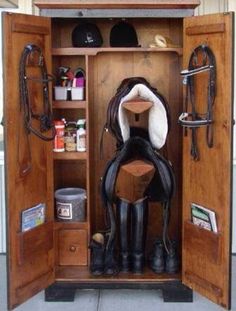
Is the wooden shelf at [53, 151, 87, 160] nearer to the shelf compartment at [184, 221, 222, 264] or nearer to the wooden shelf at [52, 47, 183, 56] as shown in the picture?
the wooden shelf at [52, 47, 183, 56]

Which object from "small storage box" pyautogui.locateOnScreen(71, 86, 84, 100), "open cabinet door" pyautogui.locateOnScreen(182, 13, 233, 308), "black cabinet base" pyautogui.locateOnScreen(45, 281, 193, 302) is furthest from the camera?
"small storage box" pyautogui.locateOnScreen(71, 86, 84, 100)

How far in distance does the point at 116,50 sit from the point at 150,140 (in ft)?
1.90

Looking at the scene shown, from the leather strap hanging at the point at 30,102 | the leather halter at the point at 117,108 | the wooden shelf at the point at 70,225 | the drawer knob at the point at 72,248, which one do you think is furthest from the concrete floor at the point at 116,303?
the leather halter at the point at 117,108

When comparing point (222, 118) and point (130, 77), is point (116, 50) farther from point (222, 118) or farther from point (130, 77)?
point (222, 118)

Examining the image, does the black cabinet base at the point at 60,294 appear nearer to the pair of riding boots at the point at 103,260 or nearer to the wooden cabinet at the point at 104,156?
the wooden cabinet at the point at 104,156

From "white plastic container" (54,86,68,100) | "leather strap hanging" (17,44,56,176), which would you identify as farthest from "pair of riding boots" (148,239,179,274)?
"white plastic container" (54,86,68,100)

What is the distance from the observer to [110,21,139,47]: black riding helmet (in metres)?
3.31

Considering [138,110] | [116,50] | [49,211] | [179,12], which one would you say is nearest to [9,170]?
[49,211]

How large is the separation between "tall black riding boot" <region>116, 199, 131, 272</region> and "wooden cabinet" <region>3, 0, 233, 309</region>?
92mm

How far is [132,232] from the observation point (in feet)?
10.6

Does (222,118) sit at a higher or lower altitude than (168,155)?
higher

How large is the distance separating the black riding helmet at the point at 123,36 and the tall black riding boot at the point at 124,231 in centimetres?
97

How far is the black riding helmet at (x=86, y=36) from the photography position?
3260 mm

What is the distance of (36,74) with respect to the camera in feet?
9.77
